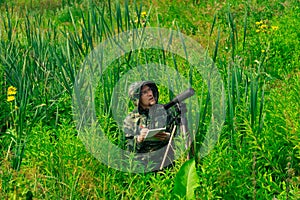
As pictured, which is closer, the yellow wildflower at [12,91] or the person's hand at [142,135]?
the person's hand at [142,135]

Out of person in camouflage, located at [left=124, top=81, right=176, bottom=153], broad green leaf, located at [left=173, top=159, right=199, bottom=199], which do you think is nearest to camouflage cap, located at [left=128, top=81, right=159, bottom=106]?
person in camouflage, located at [left=124, top=81, right=176, bottom=153]

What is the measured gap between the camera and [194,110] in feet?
9.75

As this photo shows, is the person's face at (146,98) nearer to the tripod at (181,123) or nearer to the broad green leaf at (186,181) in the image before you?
the tripod at (181,123)

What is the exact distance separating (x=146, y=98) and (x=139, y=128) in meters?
0.17

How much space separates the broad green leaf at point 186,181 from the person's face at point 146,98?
474 mm

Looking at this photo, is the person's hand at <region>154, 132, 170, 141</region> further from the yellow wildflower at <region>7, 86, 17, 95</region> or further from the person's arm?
the yellow wildflower at <region>7, 86, 17, 95</region>

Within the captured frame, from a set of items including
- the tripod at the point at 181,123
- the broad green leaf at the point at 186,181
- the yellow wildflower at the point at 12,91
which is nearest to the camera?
the broad green leaf at the point at 186,181

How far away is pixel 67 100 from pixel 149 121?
0.88m

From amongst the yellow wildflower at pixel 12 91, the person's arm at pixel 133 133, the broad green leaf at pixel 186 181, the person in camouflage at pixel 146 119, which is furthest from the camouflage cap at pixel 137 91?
the yellow wildflower at pixel 12 91

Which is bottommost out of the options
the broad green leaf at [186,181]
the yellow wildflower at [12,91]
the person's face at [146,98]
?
the broad green leaf at [186,181]

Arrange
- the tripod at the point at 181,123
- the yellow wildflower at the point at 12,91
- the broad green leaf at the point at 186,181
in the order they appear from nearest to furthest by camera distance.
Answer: the broad green leaf at the point at 186,181
the tripod at the point at 181,123
the yellow wildflower at the point at 12,91

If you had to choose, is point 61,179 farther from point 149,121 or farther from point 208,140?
point 208,140

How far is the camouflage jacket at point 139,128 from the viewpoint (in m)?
2.84

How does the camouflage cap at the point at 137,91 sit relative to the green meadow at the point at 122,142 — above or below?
above
